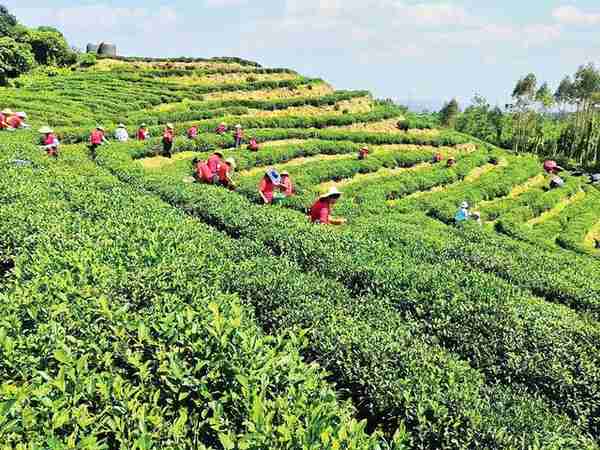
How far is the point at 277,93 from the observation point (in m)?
41.9

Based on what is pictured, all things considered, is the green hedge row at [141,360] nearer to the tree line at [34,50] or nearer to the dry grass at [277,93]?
the dry grass at [277,93]

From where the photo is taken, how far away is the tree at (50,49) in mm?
51594

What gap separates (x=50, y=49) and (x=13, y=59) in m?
10.3

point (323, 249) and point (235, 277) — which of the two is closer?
point (235, 277)

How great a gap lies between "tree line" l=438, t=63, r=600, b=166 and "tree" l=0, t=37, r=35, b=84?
54.6 m

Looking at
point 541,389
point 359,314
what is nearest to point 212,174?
point 359,314

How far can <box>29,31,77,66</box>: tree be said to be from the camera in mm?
51594

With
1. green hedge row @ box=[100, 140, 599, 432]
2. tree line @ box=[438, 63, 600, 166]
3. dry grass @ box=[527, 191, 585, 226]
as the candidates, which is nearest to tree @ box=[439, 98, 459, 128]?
tree line @ box=[438, 63, 600, 166]

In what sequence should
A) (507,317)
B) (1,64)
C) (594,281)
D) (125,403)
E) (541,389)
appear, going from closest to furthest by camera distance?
(125,403), (541,389), (507,317), (594,281), (1,64)

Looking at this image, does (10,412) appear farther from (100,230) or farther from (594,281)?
(594,281)

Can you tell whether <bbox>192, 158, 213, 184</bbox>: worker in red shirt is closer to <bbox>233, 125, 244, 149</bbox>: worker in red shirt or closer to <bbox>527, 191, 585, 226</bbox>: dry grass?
<bbox>233, 125, 244, 149</bbox>: worker in red shirt

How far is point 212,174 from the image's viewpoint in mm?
16031

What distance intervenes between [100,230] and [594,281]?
10.9m

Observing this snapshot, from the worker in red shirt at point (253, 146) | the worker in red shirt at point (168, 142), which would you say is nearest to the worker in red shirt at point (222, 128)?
the worker in red shirt at point (253, 146)
